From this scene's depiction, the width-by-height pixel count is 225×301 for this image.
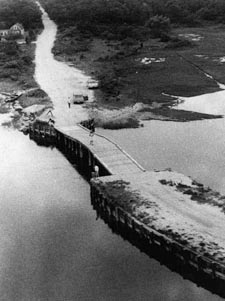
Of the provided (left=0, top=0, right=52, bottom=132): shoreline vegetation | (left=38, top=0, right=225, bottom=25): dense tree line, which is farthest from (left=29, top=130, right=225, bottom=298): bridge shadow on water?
(left=38, top=0, right=225, bottom=25): dense tree line

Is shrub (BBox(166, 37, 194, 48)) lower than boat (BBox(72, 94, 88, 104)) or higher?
higher

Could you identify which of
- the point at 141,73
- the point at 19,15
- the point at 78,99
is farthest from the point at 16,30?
the point at 78,99

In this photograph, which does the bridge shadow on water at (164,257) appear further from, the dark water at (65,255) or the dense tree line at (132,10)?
the dense tree line at (132,10)

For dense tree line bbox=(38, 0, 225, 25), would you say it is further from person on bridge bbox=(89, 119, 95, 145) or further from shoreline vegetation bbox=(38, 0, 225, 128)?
person on bridge bbox=(89, 119, 95, 145)

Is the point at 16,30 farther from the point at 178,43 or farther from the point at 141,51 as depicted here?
the point at 178,43

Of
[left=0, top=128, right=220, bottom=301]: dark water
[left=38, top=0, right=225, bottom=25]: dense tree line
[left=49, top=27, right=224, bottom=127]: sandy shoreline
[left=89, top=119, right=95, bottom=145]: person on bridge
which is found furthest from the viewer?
[left=38, top=0, right=225, bottom=25]: dense tree line

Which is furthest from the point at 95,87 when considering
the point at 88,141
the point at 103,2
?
the point at 103,2

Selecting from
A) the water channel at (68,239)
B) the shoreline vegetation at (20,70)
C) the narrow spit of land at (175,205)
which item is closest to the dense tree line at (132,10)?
the shoreline vegetation at (20,70)
